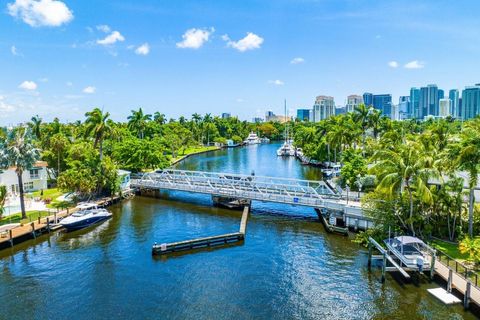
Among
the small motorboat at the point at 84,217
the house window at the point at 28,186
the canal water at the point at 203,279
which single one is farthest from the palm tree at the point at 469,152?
the house window at the point at 28,186

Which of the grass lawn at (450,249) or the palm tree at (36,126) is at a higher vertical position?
the palm tree at (36,126)

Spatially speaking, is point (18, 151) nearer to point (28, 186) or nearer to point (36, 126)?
point (28, 186)

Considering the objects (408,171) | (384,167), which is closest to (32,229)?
(384,167)

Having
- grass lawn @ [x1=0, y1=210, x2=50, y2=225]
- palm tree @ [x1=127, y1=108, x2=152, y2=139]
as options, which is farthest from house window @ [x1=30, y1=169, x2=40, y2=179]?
palm tree @ [x1=127, y1=108, x2=152, y2=139]

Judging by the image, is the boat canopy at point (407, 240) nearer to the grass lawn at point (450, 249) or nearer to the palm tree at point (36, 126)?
the grass lawn at point (450, 249)

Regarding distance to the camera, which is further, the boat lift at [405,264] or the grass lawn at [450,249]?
the grass lawn at [450,249]

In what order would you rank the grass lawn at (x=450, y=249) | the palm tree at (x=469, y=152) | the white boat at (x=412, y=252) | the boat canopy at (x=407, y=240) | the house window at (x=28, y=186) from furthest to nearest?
the house window at (x=28, y=186)
the boat canopy at (x=407, y=240)
the grass lawn at (x=450, y=249)
the palm tree at (x=469, y=152)
the white boat at (x=412, y=252)

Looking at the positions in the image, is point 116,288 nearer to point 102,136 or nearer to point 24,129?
point 24,129

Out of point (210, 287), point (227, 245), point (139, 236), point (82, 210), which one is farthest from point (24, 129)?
point (210, 287)
